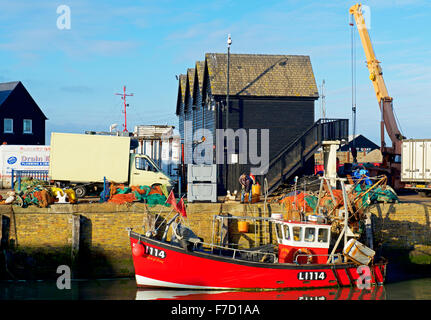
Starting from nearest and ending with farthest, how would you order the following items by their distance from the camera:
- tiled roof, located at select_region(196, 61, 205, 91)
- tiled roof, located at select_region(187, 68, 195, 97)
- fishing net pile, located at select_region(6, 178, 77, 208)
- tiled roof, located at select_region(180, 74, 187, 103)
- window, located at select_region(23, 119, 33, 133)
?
fishing net pile, located at select_region(6, 178, 77, 208), tiled roof, located at select_region(196, 61, 205, 91), tiled roof, located at select_region(187, 68, 195, 97), tiled roof, located at select_region(180, 74, 187, 103), window, located at select_region(23, 119, 33, 133)

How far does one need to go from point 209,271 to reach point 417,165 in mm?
15526

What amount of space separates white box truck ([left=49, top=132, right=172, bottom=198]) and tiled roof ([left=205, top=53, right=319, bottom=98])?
240 inches

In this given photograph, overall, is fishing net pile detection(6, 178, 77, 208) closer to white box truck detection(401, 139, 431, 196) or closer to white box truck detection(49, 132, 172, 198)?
white box truck detection(49, 132, 172, 198)

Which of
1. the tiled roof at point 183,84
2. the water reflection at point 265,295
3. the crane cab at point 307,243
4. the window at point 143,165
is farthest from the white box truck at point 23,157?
the crane cab at point 307,243

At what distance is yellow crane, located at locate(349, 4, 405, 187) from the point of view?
30297 millimetres

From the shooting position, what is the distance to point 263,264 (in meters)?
16.9

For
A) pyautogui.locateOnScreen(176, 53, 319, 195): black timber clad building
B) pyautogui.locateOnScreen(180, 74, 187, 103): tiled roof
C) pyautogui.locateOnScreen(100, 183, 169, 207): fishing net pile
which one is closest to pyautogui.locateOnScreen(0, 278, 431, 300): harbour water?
pyautogui.locateOnScreen(100, 183, 169, 207): fishing net pile

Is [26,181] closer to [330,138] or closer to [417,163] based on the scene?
[330,138]

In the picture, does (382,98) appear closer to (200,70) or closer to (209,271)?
(200,70)

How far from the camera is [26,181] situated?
22.0 m

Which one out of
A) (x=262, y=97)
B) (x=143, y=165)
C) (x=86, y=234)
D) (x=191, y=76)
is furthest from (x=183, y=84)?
(x=86, y=234)

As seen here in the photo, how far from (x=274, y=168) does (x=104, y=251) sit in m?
9.51

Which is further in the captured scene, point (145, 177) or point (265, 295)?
point (145, 177)

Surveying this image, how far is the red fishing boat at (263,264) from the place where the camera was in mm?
16828
